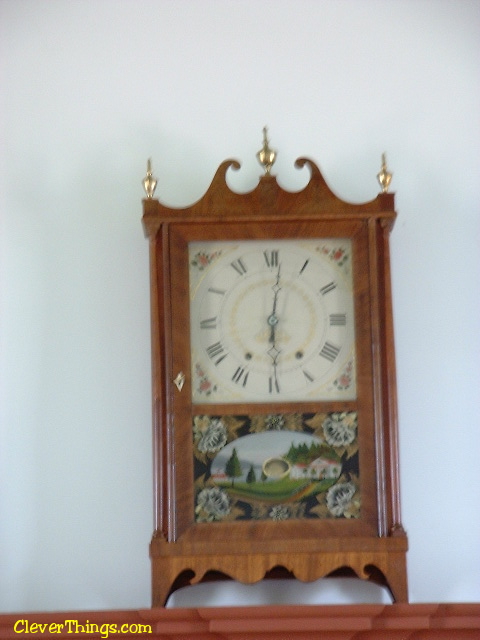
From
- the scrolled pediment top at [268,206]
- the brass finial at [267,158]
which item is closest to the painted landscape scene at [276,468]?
the scrolled pediment top at [268,206]

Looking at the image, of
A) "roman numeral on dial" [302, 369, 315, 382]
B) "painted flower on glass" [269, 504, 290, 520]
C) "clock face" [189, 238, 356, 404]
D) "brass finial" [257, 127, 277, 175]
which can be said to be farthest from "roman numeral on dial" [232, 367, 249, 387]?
"brass finial" [257, 127, 277, 175]

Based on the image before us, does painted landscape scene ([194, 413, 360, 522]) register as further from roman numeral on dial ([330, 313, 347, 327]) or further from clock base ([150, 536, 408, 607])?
roman numeral on dial ([330, 313, 347, 327])

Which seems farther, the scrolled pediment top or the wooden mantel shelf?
the scrolled pediment top

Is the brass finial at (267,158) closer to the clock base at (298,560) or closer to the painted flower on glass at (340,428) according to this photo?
the painted flower on glass at (340,428)

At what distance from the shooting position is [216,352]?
170 cm

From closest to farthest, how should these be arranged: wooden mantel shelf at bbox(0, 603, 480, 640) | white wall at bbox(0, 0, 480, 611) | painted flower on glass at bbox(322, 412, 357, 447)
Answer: wooden mantel shelf at bbox(0, 603, 480, 640), painted flower on glass at bbox(322, 412, 357, 447), white wall at bbox(0, 0, 480, 611)

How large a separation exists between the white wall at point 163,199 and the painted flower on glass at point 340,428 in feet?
0.74

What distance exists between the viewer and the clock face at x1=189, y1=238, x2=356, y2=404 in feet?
5.54

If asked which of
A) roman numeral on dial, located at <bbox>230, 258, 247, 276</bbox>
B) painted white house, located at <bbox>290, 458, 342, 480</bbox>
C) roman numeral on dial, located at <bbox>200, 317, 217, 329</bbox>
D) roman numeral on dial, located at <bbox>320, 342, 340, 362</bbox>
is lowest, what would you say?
painted white house, located at <bbox>290, 458, 342, 480</bbox>

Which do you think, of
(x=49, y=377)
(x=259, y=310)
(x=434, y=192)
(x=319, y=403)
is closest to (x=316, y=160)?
(x=434, y=192)

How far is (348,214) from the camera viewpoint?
171 cm

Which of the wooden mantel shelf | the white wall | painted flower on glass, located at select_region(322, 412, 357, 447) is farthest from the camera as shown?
the white wall

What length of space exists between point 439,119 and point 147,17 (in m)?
0.67

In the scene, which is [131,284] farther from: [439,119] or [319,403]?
[439,119]
